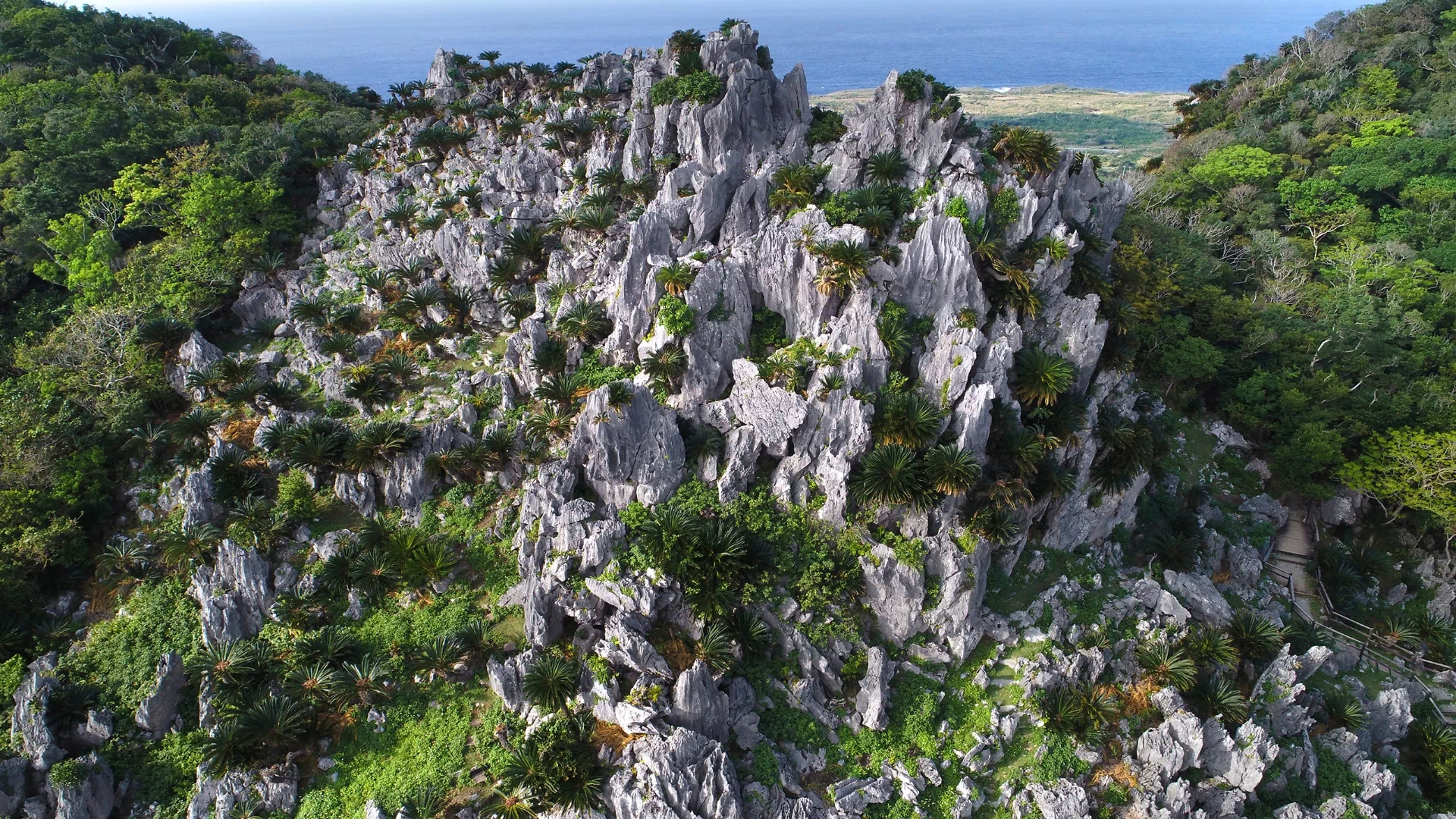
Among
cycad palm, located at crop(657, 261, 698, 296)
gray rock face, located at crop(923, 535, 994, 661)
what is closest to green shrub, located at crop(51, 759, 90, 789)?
cycad palm, located at crop(657, 261, 698, 296)

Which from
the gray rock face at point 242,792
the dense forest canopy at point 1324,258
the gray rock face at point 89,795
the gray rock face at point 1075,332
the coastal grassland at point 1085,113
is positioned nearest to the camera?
the gray rock face at point 89,795

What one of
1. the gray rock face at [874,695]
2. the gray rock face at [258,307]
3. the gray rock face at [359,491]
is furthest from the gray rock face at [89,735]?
the gray rock face at [874,695]

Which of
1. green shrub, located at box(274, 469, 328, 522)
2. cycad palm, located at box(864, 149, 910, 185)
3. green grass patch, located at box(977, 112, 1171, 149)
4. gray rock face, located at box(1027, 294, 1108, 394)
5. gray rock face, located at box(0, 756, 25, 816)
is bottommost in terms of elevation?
gray rock face, located at box(0, 756, 25, 816)

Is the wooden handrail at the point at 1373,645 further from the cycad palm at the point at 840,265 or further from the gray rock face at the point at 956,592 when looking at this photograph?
the cycad palm at the point at 840,265

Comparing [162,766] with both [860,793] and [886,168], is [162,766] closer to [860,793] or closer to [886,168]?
[860,793]

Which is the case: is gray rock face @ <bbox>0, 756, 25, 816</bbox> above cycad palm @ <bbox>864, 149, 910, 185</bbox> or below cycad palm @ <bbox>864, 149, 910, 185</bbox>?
below

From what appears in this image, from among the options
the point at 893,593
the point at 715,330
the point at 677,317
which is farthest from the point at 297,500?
the point at 893,593

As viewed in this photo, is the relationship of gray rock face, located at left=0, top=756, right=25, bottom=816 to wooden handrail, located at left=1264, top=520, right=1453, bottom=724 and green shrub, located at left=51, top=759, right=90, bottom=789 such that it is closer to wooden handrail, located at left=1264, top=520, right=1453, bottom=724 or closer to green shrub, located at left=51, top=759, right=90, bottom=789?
green shrub, located at left=51, top=759, right=90, bottom=789
